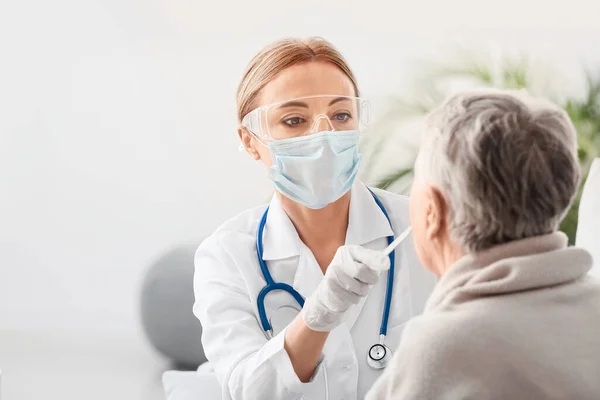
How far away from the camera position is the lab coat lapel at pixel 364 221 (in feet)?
6.06

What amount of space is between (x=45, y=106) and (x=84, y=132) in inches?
6.4

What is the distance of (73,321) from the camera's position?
9.68 ft

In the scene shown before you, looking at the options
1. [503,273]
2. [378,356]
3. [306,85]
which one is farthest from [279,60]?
[503,273]

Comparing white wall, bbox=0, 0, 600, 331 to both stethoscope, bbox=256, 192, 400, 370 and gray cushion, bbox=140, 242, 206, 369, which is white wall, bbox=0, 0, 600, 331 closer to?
gray cushion, bbox=140, 242, 206, 369

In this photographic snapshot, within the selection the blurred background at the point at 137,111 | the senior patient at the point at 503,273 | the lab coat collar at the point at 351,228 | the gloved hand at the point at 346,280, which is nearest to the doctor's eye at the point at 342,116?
the lab coat collar at the point at 351,228

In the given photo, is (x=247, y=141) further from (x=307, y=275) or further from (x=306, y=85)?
(x=307, y=275)

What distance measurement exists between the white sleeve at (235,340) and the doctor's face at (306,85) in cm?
27

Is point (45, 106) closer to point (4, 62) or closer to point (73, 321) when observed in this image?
point (4, 62)

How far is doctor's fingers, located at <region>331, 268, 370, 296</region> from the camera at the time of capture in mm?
1413

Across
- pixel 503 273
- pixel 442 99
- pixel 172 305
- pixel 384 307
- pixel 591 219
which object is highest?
pixel 442 99

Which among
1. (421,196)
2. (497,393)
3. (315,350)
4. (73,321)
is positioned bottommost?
(73,321)

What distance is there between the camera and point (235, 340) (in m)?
1.69

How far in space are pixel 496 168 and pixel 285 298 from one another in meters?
0.82

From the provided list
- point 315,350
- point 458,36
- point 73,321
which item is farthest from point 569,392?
point 73,321
